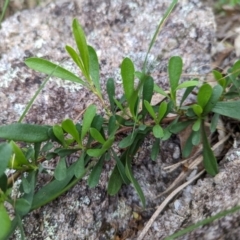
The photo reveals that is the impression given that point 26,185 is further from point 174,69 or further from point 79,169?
point 174,69

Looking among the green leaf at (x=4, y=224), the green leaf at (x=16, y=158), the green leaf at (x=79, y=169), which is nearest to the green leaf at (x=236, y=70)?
the green leaf at (x=79, y=169)

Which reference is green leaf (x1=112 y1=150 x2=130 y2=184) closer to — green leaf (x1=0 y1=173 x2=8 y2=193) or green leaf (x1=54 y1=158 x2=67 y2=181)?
green leaf (x1=54 y1=158 x2=67 y2=181)

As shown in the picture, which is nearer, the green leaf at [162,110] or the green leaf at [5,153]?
the green leaf at [5,153]

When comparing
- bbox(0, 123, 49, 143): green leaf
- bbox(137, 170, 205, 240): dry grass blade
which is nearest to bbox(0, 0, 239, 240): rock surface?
bbox(137, 170, 205, 240): dry grass blade

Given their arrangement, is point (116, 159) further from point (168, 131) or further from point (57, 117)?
point (57, 117)

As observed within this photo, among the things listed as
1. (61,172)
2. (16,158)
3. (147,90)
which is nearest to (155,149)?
(147,90)

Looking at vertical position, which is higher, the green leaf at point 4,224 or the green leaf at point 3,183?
the green leaf at point 3,183

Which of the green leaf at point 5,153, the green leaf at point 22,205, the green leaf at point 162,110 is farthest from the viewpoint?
the green leaf at point 162,110

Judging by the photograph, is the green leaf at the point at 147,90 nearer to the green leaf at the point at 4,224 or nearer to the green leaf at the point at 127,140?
the green leaf at the point at 127,140
